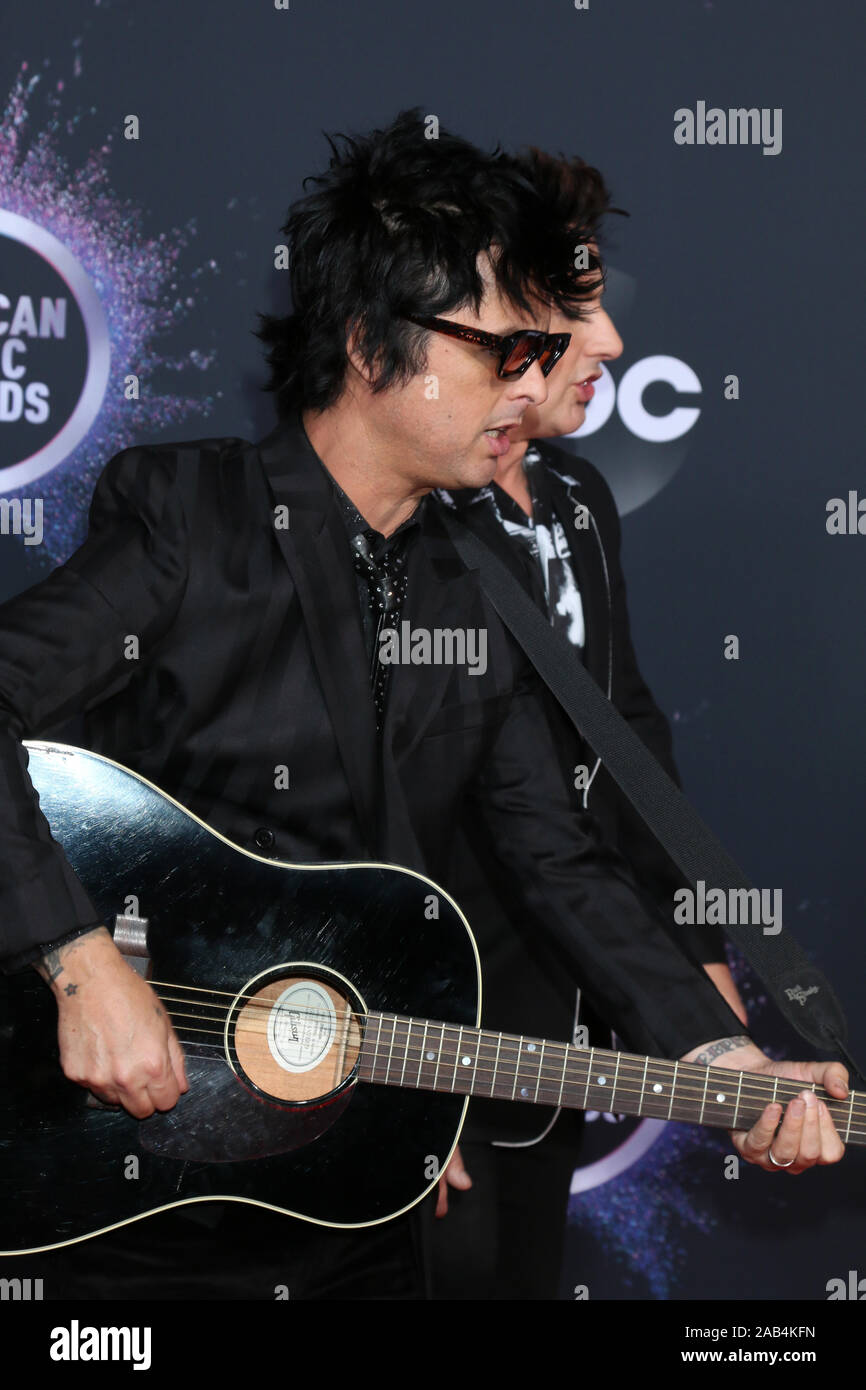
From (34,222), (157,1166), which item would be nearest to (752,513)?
(34,222)

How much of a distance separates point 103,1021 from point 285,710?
1.75ft

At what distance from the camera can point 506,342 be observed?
2.04 meters

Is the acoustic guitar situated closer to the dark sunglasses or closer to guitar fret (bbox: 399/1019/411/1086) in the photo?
guitar fret (bbox: 399/1019/411/1086)

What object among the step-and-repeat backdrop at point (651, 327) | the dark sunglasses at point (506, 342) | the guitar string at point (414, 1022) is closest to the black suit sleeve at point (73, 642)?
the guitar string at point (414, 1022)

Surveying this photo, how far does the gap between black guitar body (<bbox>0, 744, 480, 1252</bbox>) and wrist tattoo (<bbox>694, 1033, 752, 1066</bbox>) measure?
424 millimetres

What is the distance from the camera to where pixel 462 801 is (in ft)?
7.45

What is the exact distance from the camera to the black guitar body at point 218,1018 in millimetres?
1770

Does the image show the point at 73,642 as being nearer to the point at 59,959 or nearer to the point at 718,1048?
the point at 59,959

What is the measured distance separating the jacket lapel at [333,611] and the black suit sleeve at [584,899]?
332 millimetres

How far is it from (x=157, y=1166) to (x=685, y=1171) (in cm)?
174

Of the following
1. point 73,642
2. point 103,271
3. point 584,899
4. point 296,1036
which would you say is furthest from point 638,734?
point 103,271

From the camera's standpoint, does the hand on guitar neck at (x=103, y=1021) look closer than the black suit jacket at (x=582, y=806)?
Yes

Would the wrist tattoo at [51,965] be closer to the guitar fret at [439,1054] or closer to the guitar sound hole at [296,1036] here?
the guitar sound hole at [296,1036]

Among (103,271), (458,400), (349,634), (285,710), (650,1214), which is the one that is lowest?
(650,1214)
